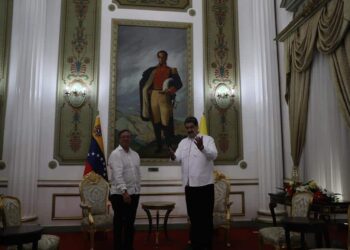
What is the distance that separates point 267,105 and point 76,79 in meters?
3.31

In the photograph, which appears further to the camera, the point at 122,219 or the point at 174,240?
the point at 174,240

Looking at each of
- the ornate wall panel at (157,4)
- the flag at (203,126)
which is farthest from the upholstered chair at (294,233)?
the ornate wall panel at (157,4)

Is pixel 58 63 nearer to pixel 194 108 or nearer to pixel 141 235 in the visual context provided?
pixel 194 108

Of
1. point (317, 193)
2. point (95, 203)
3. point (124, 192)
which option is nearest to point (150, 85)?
point (95, 203)

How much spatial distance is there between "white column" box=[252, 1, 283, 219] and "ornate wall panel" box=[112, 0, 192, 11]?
1.33 m

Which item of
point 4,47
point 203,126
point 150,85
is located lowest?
point 203,126

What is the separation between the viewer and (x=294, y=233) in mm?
3479

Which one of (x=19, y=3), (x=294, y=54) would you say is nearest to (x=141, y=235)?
(x=294, y=54)

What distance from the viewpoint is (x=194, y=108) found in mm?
6152

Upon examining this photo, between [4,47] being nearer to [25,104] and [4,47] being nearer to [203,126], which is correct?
[25,104]

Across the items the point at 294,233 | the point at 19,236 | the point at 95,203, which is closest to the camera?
the point at 19,236

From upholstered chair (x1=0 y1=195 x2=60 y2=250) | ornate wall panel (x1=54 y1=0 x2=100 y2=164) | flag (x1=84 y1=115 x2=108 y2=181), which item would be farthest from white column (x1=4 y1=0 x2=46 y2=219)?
upholstered chair (x1=0 y1=195 x2=60 y2=250)

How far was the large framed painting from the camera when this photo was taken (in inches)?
235

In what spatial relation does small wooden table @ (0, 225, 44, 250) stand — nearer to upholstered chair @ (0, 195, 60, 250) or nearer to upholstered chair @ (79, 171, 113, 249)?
upholstered chair @ (0, 195, 60, 250)
